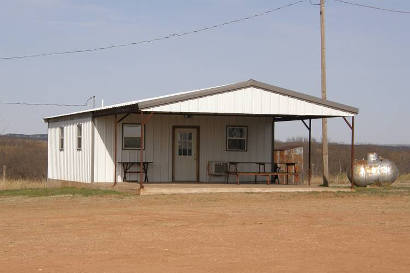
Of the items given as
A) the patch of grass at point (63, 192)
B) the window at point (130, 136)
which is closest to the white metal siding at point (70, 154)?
the window at point (130, 136)

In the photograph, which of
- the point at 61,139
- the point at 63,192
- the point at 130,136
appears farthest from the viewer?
the point at 61,139

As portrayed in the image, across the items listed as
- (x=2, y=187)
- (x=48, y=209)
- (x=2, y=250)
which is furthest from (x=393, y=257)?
(x=2, y=187)

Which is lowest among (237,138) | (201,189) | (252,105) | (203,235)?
(203,235)

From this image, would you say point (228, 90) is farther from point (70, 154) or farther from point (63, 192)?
point (70, 154)

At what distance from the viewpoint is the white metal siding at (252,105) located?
75.5 feet

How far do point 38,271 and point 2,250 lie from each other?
2.07 m

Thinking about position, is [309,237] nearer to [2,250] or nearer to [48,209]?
[2,250]

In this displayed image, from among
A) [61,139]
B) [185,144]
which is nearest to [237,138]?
[185,144]

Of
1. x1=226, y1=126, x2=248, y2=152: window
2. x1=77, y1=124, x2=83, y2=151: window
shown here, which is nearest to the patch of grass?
x1=77, y1=124, x2=83, y2=151: window

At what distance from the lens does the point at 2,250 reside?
11539 mm

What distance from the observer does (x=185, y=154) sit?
2731cm

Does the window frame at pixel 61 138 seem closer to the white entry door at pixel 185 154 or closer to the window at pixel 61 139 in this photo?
the window at pixel 61 139

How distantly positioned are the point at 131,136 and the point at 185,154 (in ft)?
6.94

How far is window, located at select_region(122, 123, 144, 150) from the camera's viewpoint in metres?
26.3
